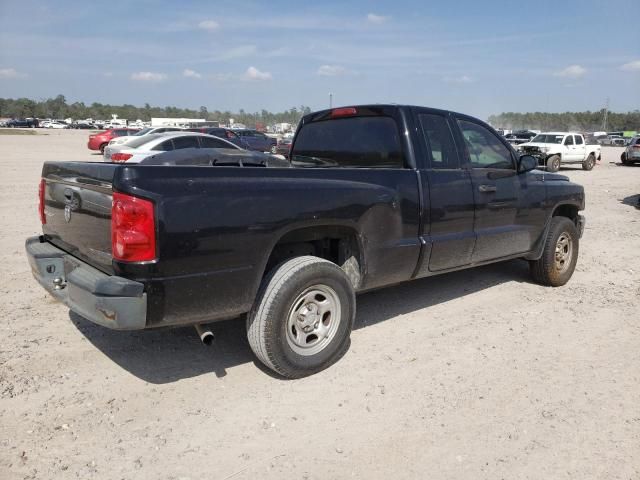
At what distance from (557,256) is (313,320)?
3427mm

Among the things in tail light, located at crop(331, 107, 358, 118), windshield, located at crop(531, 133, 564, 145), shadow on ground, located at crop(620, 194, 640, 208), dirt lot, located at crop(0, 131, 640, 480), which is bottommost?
dirt lot, located at crop(0, 131, 640, 480)

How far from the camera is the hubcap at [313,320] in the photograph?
3472 mm

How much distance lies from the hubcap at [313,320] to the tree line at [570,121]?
119277mm

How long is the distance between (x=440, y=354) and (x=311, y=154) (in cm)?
220

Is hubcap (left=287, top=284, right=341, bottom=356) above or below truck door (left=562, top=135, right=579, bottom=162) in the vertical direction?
below

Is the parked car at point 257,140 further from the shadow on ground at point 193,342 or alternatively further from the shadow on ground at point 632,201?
the shadow on ground at point 193,342

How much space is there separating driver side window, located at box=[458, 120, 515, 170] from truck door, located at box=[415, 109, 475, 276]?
24 cm

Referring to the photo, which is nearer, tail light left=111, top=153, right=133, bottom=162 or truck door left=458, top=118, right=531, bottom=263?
truck door left=458, top=118, right=531, bottom=263

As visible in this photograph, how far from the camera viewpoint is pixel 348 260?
3.92 meters

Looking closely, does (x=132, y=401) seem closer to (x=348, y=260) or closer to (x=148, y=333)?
(x=148, y=333)

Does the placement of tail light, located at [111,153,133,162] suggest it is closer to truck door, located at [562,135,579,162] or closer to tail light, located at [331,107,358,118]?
tail light, located at [331,107,358,118]

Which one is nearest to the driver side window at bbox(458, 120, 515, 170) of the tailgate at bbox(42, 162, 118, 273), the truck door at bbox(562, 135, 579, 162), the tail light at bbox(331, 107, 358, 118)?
the tail light at bbox(331, 107, 358, 118)

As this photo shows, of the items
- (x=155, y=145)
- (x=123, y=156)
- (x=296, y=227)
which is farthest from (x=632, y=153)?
(x=296, y=227)

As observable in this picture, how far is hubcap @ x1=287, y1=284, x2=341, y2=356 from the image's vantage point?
347cm
